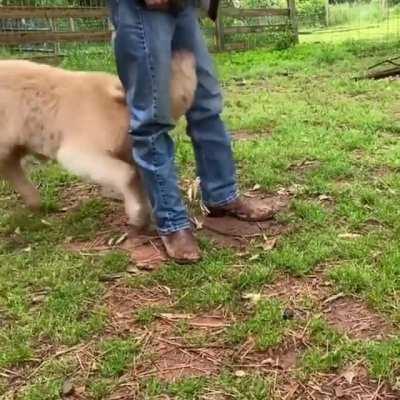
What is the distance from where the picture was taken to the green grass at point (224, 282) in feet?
6.80

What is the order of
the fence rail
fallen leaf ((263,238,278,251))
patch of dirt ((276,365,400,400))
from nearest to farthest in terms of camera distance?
patch of dirt ((276,365,400,400)) < fallen leaf ((263,238,278,251)) < the fence rail

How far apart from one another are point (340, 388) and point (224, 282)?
0.76 meters

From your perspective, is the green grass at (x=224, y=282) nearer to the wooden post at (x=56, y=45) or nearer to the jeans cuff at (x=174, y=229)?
the jeans cuff at (x=174, y=229)

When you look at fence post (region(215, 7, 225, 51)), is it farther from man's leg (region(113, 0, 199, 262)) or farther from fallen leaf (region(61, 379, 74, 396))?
fallen leaf (region(61, 379, 74, 396))

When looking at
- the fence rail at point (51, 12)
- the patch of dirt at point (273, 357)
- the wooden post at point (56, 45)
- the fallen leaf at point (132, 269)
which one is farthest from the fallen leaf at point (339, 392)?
the wooden post at point (56, 45)

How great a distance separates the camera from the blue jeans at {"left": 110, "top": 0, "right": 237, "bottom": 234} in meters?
2.64

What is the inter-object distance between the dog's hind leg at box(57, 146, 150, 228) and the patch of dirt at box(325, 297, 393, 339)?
1080 millimetres

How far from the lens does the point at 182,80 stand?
2844 mm

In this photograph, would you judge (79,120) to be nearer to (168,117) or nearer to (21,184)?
(168,117)

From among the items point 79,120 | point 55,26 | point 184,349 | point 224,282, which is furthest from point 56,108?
point 55,26

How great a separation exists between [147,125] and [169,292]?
0.69 metres

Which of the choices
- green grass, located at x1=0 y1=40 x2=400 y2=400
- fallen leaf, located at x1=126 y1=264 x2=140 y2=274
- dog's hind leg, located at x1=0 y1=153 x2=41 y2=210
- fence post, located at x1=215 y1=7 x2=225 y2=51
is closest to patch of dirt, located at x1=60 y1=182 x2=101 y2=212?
green grass, located at x1=0 y1=40 x2=400 y2=400

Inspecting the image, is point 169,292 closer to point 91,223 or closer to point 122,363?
point 122,363

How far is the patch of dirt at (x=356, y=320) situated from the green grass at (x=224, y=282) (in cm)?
3
